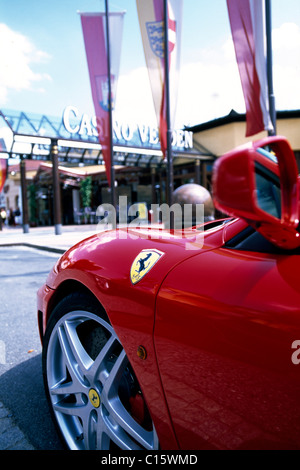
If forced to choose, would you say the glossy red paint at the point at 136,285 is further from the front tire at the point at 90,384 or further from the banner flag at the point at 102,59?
the banner flag at the point at 102,59

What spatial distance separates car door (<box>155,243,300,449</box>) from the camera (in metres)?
0.92

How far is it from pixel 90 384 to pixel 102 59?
12098mm

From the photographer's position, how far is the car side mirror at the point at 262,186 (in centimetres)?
83

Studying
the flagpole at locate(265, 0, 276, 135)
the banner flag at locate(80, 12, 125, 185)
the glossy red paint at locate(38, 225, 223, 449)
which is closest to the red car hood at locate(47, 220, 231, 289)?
the glossy red paint at locate(38, 225, 223, 449)

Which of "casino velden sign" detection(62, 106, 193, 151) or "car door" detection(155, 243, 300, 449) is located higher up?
"casino velden sign" detection(62, 106, 193, 151)

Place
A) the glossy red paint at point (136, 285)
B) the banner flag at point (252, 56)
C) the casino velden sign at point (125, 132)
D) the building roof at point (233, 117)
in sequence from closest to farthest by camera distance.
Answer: the glossy red paint at point (136, 285), the banner flag at point (252, 56), the casino velden sign at point (125, 132), the building roof at point (233, 117)

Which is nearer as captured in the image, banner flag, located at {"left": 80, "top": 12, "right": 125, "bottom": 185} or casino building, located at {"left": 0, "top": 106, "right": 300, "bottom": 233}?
banner flag, located at {"left": 80, "top": 12, "right": 125, "bottom": 185}

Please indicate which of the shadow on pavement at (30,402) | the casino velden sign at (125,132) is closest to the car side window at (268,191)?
the shadow on pavement at (30,402)

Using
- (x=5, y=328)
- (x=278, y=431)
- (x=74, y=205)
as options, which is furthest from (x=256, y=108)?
(x=74, y=205)

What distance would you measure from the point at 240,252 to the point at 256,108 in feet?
21.9

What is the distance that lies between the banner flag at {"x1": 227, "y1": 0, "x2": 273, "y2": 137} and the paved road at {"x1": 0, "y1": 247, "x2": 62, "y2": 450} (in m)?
5.46

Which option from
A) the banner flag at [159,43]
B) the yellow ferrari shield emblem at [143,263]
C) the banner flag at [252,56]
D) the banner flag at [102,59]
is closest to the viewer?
the yellow ferrari shield emblem at [143,263]

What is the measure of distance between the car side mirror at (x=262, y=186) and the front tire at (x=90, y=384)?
2.71 ft

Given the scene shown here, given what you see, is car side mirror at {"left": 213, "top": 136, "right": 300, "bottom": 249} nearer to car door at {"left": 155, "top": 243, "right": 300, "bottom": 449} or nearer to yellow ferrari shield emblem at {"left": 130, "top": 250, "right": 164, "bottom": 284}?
car door at {"left": 155, "top": 243, "right": 300, "bottom": 449}
